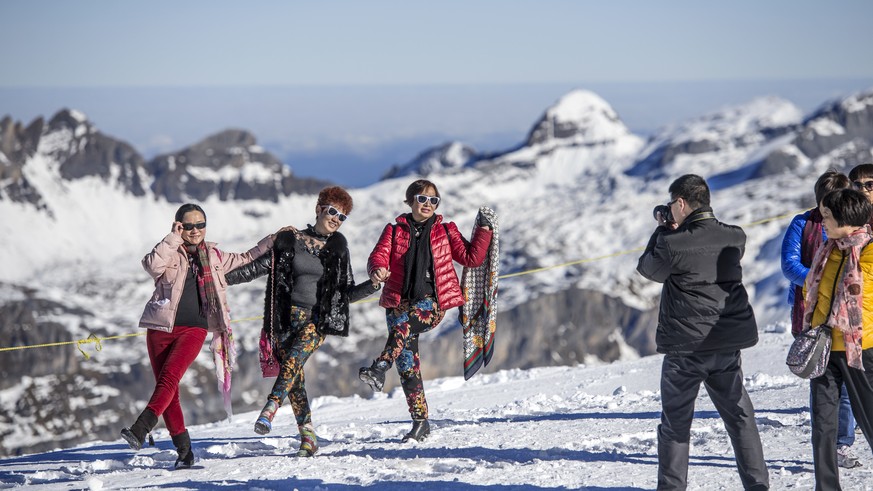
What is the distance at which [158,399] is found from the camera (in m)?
7.20

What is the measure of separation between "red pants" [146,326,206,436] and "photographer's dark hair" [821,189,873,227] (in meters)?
5.14

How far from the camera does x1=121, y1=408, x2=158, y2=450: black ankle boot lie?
6.84 m

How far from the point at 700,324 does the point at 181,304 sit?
440 cm

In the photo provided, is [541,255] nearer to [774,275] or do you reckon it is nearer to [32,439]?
[774,275]

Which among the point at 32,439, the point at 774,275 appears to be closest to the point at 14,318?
the point at 32,439

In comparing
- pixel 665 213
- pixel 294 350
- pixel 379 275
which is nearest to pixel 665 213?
pixel 665 213

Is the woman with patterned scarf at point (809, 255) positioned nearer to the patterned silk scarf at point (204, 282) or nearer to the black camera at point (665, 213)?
the black camera at point (665, 213)

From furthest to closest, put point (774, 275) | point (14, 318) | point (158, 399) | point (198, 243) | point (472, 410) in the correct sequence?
1. point (14, 318)
2. point (774, 275)
3. point (472, 410)
4. point (198, 243)
5. point (158, 399)

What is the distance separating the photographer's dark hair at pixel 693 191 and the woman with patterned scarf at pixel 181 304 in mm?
3789

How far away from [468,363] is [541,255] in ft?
629

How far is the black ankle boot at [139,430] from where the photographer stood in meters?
6.84

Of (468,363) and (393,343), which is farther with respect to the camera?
(468,363)

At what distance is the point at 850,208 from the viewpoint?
5.64 metres

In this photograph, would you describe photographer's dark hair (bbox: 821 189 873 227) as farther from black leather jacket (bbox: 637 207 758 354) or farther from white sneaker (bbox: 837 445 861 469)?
white sneaker (bbox: 837 445 861 469)
